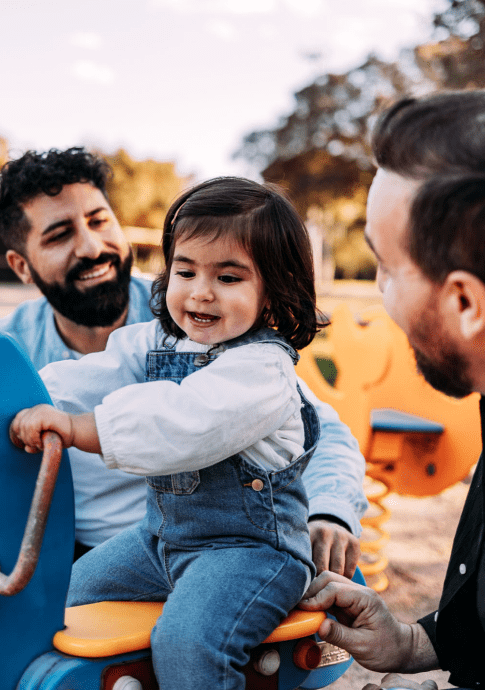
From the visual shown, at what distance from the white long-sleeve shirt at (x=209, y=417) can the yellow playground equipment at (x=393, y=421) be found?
7.63 feet

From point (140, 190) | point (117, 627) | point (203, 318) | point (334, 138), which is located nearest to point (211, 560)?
point (117, 627)

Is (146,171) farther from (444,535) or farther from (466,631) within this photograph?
(466,631)

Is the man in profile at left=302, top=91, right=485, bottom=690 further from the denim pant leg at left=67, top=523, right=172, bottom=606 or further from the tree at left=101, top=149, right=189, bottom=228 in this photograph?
the tree at left=101, top=149, right=189, bottom=228

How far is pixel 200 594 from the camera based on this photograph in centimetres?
123

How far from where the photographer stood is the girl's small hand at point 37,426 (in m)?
1.10

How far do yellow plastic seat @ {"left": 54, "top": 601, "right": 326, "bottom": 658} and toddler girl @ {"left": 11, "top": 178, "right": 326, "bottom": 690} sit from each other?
0.04 metres

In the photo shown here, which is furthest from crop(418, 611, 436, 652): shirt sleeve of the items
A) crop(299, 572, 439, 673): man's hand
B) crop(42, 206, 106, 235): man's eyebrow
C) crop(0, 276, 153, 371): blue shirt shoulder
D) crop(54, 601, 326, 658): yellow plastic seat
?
crop(42, 206, 106, 235): man's eyebrow

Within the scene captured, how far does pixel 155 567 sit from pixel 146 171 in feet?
114

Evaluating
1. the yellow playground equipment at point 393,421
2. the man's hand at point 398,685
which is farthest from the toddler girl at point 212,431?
the yellow playground equipment at point 393,421

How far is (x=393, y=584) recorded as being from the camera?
3730 millimetres

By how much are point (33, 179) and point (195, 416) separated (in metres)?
1.75

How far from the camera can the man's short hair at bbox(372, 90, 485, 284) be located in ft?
3.39

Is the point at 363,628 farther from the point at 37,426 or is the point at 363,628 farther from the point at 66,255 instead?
the point at 66,255

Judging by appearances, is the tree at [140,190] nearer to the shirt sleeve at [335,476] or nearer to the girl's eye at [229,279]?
the shirt sleeve at [335,476]
